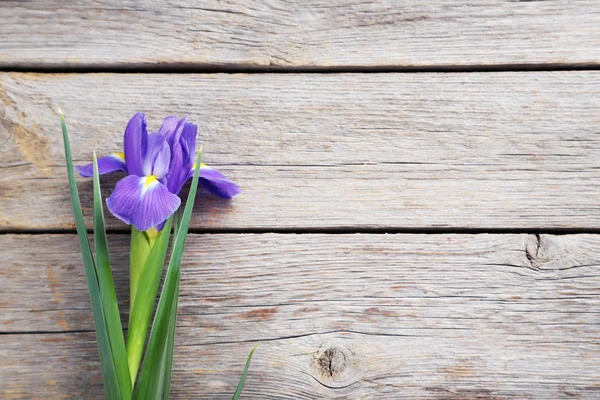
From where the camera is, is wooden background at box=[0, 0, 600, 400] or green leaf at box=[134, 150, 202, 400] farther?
wooden background at box=[0, 0, 600, 400]

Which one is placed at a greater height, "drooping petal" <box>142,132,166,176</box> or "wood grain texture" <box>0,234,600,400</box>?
"drooping petal" <box>142,132,166,176</box>

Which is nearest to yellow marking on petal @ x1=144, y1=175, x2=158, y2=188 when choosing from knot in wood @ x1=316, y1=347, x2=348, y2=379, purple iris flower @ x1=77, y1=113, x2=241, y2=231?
purple iris flower @ x1=77, y1=113, x2=241, y2=231

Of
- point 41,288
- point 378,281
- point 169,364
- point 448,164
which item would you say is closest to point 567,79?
point 448,164

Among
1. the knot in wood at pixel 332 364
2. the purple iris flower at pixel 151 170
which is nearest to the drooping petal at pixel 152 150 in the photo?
the purple iris flower at pixel 151 170

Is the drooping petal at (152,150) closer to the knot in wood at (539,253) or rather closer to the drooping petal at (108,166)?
the drooping petal at (108,166)

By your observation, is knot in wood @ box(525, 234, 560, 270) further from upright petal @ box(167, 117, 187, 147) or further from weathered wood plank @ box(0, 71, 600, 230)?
upright petal @ box(167, 117, 187, 147)

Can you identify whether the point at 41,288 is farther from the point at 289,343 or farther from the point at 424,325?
the point at 424,325

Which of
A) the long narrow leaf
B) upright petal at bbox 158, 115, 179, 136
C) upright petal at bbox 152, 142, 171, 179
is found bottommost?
the long narrow leaf

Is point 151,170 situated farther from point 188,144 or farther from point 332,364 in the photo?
point 332,364
